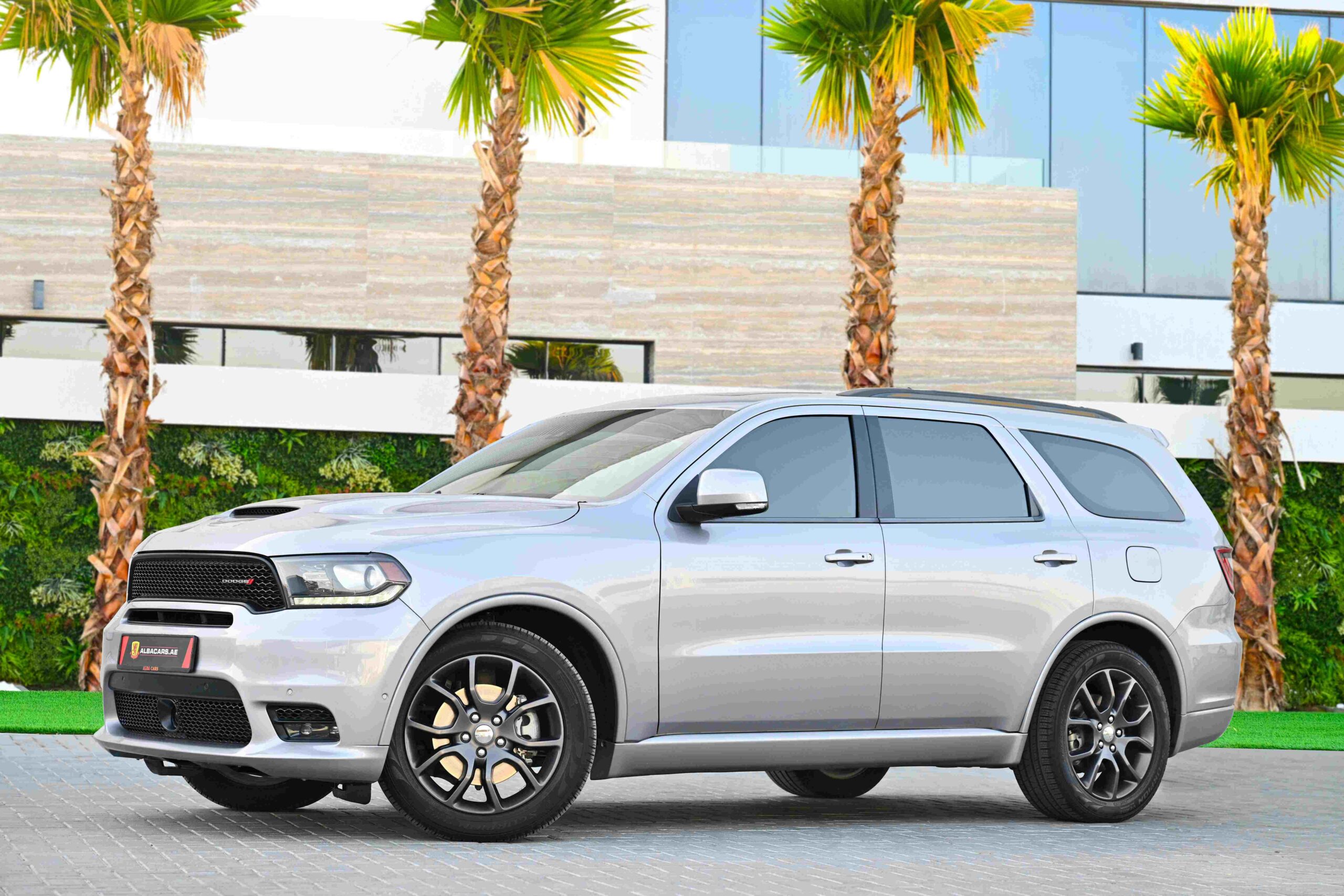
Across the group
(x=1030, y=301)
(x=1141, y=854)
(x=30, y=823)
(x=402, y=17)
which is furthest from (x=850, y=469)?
(x=402, y=17)

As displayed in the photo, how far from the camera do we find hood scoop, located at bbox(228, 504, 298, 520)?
7.69 metres

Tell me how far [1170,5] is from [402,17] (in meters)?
13.2

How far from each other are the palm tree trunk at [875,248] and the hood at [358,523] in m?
10.8

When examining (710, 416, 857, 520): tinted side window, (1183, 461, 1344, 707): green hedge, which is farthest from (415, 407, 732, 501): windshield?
(1183, 461, 1344, 707): green hedge

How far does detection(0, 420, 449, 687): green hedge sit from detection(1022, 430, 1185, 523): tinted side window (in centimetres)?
1046

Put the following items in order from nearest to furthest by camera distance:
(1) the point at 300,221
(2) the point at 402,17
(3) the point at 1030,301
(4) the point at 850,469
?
(4) the point at 850,469, (1) the point at 300,221, (3) the point at 1030,301, (2) the point at 402,17

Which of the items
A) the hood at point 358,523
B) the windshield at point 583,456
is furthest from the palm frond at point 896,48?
the hood at point 358,523

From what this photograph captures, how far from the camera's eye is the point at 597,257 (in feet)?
83.8

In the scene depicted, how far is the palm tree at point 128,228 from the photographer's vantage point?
17.2 metres

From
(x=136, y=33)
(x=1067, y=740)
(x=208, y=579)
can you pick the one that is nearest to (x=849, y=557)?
(x=1067, y=740)

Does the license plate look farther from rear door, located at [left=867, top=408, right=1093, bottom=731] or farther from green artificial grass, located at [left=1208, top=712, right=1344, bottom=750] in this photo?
green artificial grass, located at [left=1208, top=712, right=1344, bottom=750]

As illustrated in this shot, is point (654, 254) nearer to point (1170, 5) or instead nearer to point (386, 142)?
point (386, 142)

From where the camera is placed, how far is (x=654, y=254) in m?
25.8

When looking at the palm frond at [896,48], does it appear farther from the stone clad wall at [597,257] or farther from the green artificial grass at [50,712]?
the green artificial grass at [50,712]
